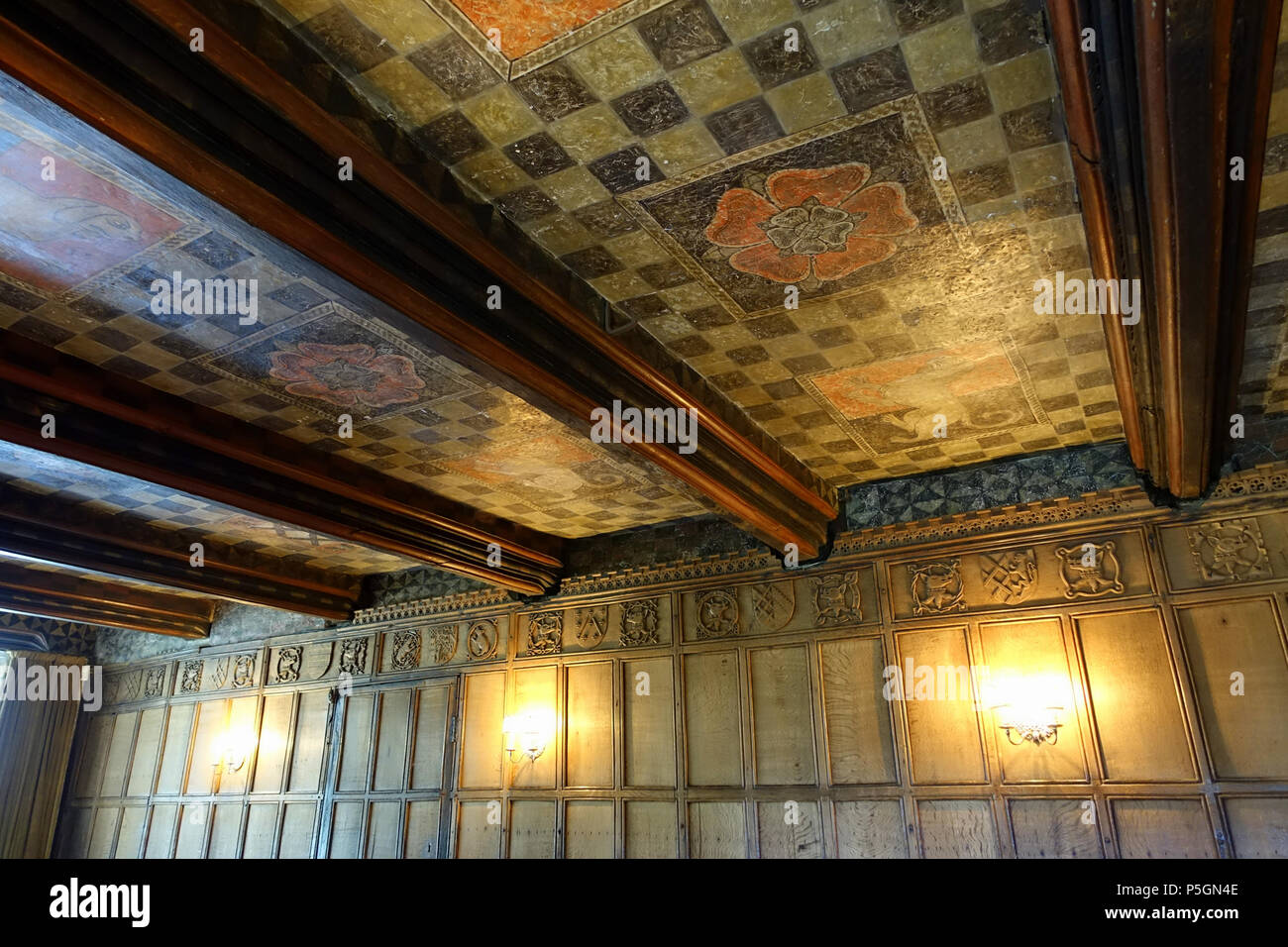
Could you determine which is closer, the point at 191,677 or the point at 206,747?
the point at 206,747

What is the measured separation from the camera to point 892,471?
22.8ft

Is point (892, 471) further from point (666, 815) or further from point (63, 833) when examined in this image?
point (63, 833)

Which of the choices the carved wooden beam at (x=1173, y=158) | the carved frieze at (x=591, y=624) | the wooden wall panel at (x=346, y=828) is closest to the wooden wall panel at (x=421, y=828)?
the wooden wall panel at (x=346, y=828)

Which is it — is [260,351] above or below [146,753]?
above

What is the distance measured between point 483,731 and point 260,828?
3.48m

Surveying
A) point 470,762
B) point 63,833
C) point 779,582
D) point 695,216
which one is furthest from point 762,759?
point 63,833

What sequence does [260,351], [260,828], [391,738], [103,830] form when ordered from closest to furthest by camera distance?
1. [260,351]
2. [391,738]
3. [260,828]
4. [103,830]

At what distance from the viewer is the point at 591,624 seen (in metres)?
8.34

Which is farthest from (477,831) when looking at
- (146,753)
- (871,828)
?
(146,753)

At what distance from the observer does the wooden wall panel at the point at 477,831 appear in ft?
26.3

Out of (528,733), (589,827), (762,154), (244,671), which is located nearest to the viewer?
(762,154)

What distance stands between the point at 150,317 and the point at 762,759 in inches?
225

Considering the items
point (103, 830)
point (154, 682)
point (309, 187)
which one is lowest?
point (103, 830)

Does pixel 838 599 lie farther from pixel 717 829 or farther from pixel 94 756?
pixel 94 756
